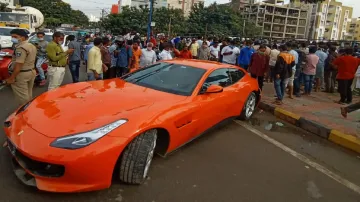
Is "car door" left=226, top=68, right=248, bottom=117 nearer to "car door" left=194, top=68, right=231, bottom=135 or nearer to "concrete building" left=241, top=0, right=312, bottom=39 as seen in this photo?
"car door" left=194, top=68, right=231, bottom=135

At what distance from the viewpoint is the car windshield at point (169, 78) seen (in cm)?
426

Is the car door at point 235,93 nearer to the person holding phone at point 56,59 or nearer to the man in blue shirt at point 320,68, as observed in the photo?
the person holding phone at point 56,59

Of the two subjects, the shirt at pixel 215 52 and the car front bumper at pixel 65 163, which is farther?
the shirt at pixel 215 52

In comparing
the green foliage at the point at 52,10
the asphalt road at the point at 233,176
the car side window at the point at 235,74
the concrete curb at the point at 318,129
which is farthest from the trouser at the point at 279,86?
the green foliage at the point at 52,10

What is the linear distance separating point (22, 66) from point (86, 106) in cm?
195

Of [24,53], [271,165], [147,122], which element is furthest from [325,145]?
[24,53]

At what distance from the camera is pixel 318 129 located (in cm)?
605

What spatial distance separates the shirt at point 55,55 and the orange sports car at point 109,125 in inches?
76.1

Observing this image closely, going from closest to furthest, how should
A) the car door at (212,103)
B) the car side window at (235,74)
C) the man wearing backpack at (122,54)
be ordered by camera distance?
the car door at (212,103) → the car side window at (235,74) → the man wearing backpack at (122,54)

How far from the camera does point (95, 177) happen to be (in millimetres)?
→ 2777

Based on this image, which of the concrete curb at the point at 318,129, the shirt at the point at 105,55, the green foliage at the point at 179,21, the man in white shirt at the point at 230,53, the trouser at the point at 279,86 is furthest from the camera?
the green foliage at the point at 179,21

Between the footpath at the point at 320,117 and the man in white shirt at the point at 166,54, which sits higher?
the man in white shirt at the point at 166,54

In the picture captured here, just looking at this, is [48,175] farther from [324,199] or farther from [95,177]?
[324,199]

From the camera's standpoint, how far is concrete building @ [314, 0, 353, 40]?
313ft
